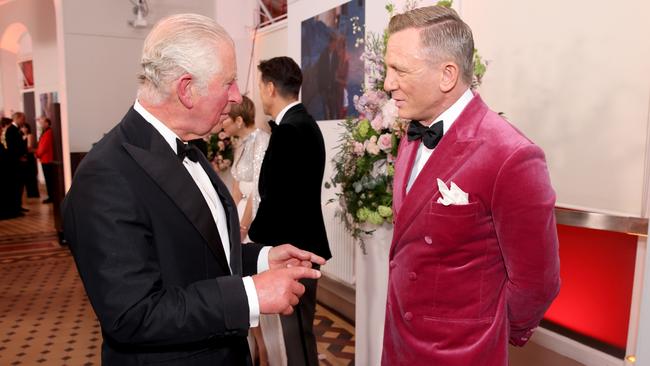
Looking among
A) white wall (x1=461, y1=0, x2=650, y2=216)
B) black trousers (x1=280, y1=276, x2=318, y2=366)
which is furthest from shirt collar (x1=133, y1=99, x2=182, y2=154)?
white wall (x1=461, y1=0, x2=650, y2=216)

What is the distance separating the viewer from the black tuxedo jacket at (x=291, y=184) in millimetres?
2602

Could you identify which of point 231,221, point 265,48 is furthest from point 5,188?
point 231,221

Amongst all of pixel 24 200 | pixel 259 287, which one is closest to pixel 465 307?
pixel 259 287

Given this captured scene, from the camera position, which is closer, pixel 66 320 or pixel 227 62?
pixel 227 62

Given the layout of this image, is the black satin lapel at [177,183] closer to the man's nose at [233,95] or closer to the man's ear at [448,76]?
the man's nose at [233,95]

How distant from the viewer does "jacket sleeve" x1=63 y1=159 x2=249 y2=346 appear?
1.14m

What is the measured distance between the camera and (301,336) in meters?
2.94

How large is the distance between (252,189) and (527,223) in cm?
229

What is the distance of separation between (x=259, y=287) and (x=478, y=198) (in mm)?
657

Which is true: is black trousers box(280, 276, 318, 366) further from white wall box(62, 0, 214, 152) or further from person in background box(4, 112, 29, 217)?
person in background box(4, 112, 29, 217)

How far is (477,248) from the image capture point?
150cm

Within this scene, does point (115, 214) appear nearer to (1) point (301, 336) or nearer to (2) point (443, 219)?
(2) point (443, 219)

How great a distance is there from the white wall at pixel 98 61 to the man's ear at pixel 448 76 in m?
6.78

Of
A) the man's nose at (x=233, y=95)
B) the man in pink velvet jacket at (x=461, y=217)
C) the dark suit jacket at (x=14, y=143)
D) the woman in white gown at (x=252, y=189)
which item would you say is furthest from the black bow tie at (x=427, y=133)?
the dark suit jacket at (x=14, y=143)
